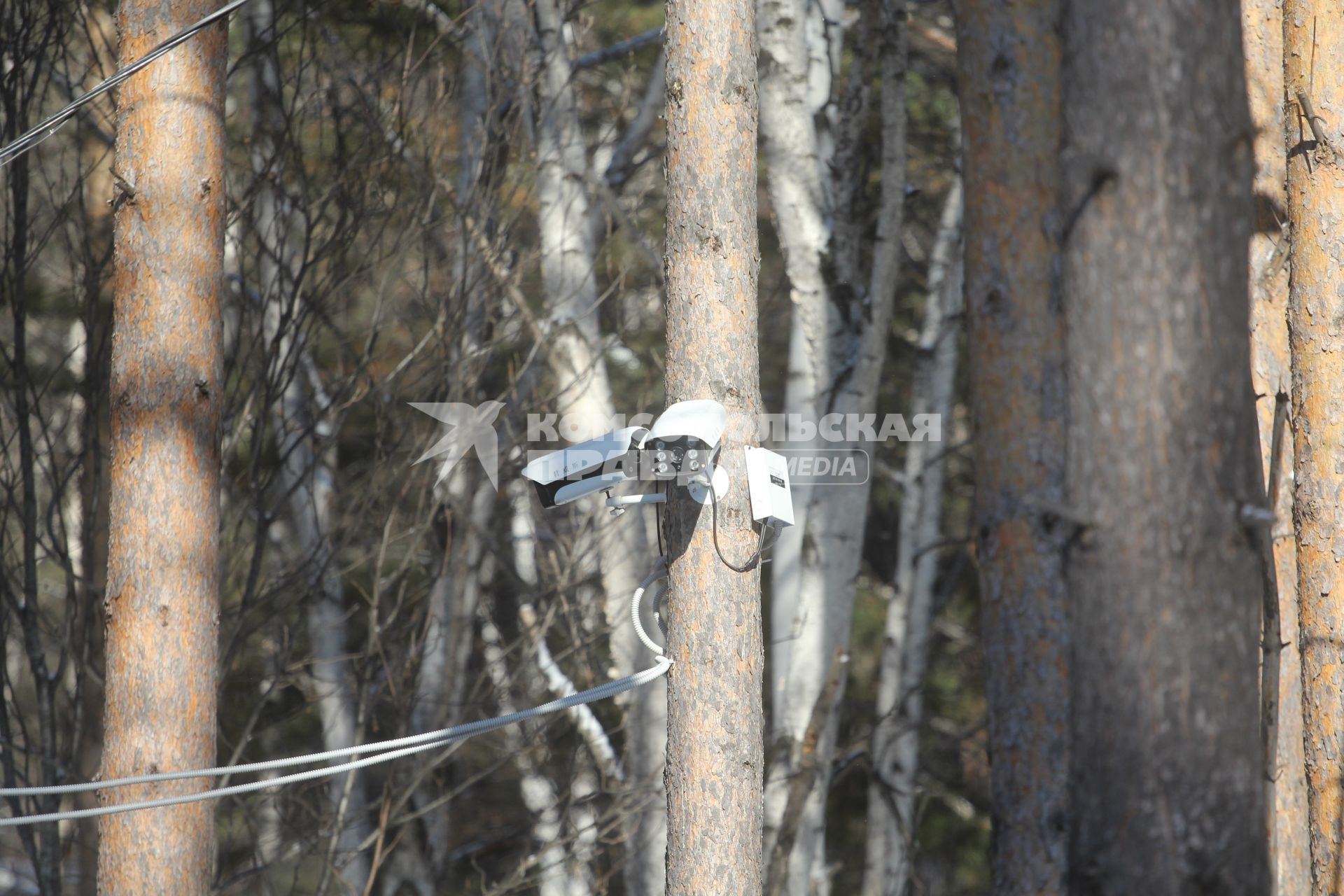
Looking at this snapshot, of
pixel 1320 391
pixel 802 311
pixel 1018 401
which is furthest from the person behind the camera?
pixel 802 311

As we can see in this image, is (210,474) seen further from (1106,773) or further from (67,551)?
(1106,773)

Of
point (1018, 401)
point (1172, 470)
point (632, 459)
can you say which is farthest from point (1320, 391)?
point (632, 459)

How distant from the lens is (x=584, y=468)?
219 cm

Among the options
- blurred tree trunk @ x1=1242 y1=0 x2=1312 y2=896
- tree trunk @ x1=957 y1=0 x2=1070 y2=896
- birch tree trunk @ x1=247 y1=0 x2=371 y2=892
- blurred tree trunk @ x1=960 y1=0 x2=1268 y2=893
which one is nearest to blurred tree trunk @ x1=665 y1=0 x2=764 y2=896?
tree trunk @ x1=957 y1=0 x2=1070 y2=896

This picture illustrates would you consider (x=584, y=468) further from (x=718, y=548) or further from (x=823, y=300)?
(x=823, y=300)

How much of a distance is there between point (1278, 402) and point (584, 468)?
7.52 ft

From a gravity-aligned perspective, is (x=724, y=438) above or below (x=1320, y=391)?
below

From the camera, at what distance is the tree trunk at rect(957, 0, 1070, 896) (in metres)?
2.37

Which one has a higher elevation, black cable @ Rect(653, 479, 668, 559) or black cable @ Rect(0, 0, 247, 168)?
black cable @ Rect(0, 0, 247, 168)

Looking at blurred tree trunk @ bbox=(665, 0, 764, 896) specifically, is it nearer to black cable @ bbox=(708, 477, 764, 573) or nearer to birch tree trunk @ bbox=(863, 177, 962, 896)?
black cable @ bbox=(708, 477, 764, 573)

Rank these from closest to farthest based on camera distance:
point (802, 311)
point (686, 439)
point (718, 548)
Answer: point (686, 439)
point (718, 548)
point (802, 311)

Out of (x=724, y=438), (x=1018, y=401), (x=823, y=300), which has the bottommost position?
(x=724, y=438)

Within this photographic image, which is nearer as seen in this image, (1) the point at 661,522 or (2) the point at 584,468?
(2) the point at 584,468

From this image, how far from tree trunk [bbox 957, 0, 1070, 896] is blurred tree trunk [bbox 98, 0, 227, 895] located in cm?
233
